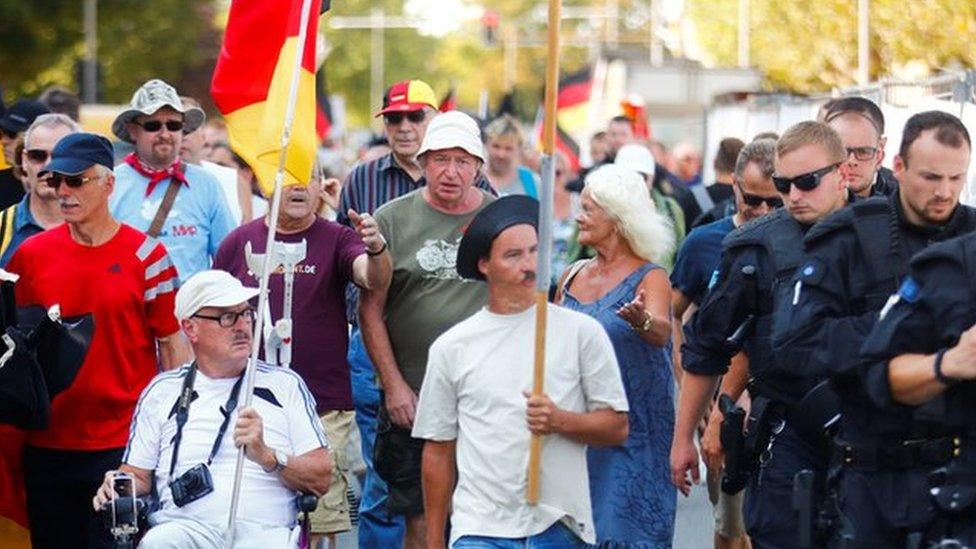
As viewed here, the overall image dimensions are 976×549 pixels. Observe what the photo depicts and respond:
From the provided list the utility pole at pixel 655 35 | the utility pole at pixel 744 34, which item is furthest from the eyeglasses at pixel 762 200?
the utility pole at pixel 655 35

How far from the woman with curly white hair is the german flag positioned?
3.75 ft

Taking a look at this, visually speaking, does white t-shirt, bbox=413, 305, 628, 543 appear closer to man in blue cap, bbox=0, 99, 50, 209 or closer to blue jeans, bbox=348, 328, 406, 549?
blue jeans, bbox=348, 328, 406, 549

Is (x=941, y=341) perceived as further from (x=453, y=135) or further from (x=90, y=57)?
(x=90, y=57)

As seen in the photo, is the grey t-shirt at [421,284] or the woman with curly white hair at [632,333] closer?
the woman with curly white hair at [632,333]

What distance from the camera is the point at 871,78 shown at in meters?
40.8

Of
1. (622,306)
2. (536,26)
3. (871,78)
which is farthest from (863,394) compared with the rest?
(536,26)

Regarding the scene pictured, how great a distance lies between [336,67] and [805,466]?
119170 millimetres

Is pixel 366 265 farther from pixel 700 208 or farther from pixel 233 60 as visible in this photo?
pixel 700 208

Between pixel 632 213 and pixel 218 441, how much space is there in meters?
1.81

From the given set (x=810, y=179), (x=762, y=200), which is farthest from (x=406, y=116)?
(x=810, y=179)

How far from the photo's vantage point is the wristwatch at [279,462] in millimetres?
7745

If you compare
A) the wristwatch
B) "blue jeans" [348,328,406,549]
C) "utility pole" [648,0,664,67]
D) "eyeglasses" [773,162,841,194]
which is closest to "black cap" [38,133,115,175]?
"blue jeans" [348,328,406,549]

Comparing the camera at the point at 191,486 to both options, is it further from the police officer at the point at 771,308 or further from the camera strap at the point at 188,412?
the police officer at the point at 771,308

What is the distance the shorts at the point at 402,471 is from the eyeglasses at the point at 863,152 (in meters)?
2.09
